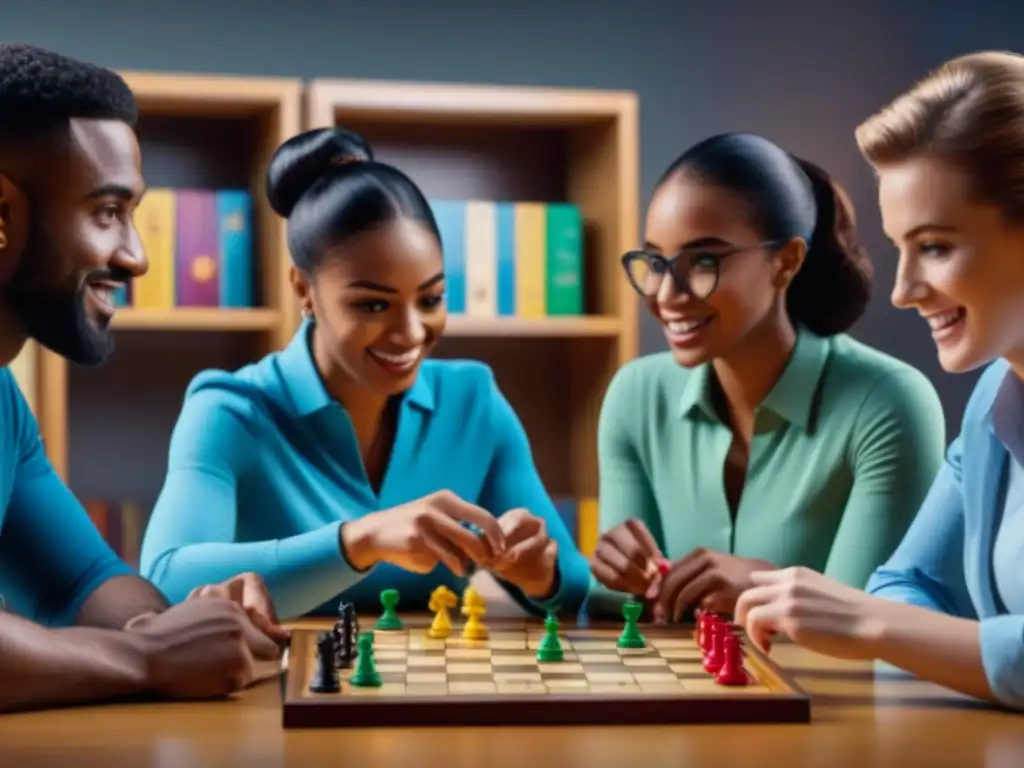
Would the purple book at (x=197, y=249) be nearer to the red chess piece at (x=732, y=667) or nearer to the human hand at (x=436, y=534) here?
the human hand at (x=436, y=534)

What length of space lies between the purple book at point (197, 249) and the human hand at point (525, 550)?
1.68 metres

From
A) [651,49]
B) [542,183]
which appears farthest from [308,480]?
[651,49]

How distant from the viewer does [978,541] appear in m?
1.76

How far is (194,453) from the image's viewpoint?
7.22ft

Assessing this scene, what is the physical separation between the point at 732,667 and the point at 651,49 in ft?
9.53

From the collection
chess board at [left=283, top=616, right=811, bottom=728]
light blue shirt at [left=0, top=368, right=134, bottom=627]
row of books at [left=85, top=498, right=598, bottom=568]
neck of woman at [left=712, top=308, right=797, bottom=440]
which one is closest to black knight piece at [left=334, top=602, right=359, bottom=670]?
chess board at [left=283, top=616, right=811, bottom=728]

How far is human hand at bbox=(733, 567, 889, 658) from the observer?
5.17ft

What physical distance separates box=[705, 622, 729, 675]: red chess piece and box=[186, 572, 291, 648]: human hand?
0.54 m

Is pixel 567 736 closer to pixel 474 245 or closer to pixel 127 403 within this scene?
pixel 474 245

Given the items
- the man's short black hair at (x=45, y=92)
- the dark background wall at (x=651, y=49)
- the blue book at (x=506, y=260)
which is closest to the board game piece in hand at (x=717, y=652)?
the man's short black hair at (x=45, y=92)

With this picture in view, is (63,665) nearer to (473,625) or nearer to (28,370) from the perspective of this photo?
(473,625)

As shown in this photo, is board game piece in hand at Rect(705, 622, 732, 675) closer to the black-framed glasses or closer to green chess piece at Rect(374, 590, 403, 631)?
green chess piece at Rect(374, 590, 403, 631)

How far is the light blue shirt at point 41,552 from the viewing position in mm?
1940

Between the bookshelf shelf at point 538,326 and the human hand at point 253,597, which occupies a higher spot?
the bookshelf shelf at point 538,326
